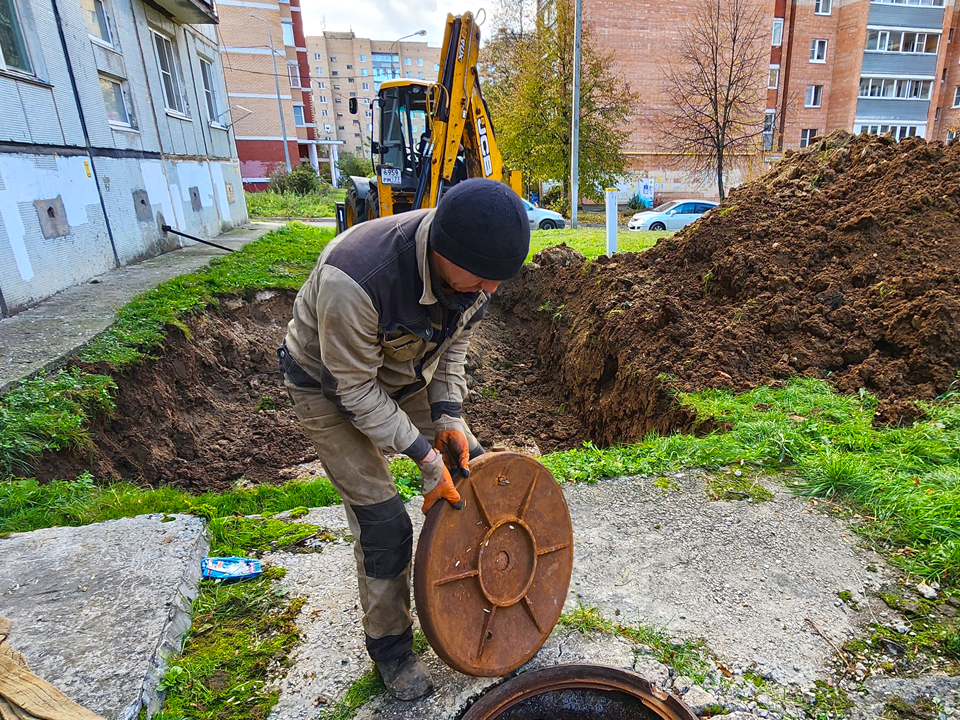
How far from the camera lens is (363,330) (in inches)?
65.4

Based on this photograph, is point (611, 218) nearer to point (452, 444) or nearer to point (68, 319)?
point (68, 319)

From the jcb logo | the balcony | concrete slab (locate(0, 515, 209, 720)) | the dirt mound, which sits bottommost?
the dirt mound

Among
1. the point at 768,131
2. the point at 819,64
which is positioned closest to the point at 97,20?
the point at 768,131

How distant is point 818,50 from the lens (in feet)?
103

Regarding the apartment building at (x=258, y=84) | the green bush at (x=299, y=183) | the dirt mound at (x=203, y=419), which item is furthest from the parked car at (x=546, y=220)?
the apartment building at (x=258, y=84)

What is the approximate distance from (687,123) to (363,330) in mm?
28565

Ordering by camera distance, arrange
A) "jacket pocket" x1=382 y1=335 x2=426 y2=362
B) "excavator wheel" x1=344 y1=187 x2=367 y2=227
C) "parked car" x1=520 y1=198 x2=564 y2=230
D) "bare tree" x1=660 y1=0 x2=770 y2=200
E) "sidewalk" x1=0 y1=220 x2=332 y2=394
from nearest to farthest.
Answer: "jacket pocket" x1=382 y1=335 x2=426 y2=362 < "sidewalk" x1=0 y1=220 x2=332 y2=394 < "excavator wheel" x1=344 y1=187 x2=367 y2=227 < "parked car" x1=520 y1=198 x2=564 y2=230 < "bare tree" x1=660 y1=0 x2=770 y2=200

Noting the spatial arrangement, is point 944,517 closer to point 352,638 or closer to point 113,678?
point 352,638

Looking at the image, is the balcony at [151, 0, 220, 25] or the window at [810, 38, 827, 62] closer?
the balcony at [151, 0, 220, 25]

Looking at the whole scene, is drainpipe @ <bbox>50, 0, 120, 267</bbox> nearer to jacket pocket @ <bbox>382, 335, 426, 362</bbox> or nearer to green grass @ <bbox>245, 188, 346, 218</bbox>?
jacket pocket @ <bbox>382, 335, 426, 362</bbox>

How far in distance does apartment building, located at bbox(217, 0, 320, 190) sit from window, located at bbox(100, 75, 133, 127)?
984 inches

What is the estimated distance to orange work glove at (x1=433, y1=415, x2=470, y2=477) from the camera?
196cm

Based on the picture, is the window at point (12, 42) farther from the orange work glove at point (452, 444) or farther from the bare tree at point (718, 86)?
the bare tree at point (718, 86)

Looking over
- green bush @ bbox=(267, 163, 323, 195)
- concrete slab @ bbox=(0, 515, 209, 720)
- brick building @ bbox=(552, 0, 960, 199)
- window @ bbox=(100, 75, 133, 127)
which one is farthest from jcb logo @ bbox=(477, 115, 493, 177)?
green bush @ bbox=(267, 163, 323, 195)
